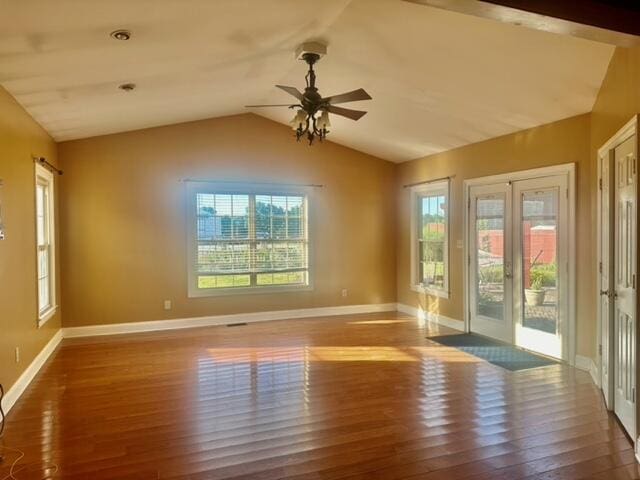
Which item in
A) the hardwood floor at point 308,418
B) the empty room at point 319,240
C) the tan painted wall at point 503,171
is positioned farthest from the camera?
the tan painted wall at point 503,171

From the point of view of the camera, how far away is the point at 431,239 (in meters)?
7.03

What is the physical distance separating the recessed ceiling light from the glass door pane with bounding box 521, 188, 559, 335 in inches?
168

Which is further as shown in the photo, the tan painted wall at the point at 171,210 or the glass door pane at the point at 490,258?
the tan painted wall at the point at 171,210

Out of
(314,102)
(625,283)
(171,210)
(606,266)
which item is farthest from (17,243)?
(606,266)

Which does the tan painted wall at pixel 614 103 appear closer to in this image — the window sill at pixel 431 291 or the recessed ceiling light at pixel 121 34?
the window sill at pixel 431 291

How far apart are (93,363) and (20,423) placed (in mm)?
1532

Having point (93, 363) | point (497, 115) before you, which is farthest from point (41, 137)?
point (497, 115)

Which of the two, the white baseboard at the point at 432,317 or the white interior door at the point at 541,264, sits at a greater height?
the white interior door at the point at 541,264

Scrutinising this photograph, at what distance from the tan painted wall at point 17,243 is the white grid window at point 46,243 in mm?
400

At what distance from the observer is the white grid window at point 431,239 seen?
662 cm

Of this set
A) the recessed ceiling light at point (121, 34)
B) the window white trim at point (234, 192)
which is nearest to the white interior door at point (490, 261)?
the window white trim at point (234, 192)

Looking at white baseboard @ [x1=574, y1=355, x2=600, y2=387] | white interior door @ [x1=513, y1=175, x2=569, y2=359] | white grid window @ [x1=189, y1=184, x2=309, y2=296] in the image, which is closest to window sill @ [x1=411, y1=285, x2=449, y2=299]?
white interior door @ [x1=513, y1=175, x2=569, y2=359]

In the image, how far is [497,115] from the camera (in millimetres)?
4914

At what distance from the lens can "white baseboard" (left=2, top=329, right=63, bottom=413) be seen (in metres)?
3.58
